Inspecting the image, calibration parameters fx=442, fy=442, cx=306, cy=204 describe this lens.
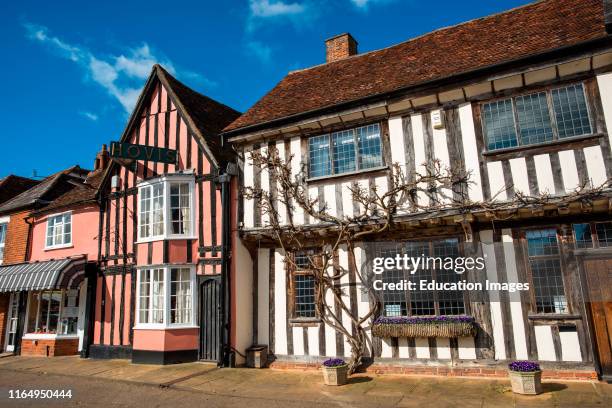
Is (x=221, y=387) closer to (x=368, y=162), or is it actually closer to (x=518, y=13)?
(x=368, y=162)

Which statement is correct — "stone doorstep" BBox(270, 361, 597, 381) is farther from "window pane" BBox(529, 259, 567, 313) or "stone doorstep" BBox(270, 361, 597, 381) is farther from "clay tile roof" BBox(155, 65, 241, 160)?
"clay tile roof" BBox(155, 65, 241, 160)

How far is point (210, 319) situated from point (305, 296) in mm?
2819

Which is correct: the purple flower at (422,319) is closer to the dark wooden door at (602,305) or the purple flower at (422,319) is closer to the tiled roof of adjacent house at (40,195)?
the dark wooden door at (602,305)

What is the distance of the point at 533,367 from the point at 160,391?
7.29 metres

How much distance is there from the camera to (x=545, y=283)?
8867mm

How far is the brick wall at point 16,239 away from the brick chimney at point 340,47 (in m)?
13.6

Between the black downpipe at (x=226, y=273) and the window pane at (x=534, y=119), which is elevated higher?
the window pane at (x=534, y=119)

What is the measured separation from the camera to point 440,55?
1120 centimetres

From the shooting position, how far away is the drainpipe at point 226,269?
Answer: 11.3m

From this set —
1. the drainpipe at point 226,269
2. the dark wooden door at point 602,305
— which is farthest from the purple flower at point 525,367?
the drainpipe at point 226,269

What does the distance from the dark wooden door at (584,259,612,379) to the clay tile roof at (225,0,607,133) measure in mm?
4353

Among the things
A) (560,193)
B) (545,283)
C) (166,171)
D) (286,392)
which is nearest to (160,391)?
(286,392)

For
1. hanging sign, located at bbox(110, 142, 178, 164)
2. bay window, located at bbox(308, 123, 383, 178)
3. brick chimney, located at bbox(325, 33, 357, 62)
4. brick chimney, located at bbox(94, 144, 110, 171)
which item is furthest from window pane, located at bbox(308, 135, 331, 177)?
brick chimney, located at bbox(94, 144, 110, 171)

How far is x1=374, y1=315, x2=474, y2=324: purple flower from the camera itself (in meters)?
9.20
